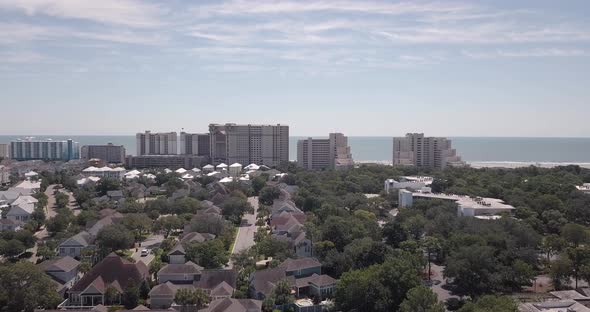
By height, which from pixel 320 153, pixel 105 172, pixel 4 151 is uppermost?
pixel 320 153

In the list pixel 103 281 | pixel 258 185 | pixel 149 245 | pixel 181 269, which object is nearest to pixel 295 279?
pixel 181 269

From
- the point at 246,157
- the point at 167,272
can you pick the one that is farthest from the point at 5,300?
the point at 246,157

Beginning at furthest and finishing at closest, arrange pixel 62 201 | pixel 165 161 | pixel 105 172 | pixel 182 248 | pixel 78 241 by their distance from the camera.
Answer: pixel 165 161
pixel 105 172
pixel 62 201
pixel 78 241
pixel 182 248

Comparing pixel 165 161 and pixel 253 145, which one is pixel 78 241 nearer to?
pixel 253 145

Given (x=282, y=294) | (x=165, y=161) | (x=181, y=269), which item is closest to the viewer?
(x=282, y=294)

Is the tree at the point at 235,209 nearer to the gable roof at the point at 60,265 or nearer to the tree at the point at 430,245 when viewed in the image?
the gable roof at the point at 60,265

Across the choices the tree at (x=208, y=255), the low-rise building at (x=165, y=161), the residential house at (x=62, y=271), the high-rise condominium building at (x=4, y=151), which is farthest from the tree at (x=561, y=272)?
the high-rise condominium building at (x=4, y=151)
